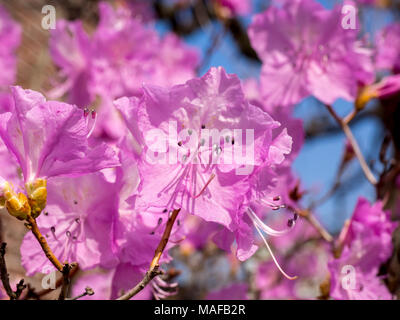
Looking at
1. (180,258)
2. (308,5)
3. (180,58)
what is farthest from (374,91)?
(180,258)

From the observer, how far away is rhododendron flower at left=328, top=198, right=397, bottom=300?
3.04 ft

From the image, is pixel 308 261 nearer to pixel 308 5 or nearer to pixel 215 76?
pixel 308 5

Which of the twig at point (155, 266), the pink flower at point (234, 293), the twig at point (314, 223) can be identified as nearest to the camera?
the twig at point (155, 266)

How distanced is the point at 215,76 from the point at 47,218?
1.19 feet

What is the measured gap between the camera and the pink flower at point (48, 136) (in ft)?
1.99

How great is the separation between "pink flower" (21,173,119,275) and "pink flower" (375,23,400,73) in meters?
0.93

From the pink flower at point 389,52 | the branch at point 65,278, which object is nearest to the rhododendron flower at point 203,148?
the branch at point 65,278

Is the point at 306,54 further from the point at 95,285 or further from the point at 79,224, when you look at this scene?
the point at 95,285

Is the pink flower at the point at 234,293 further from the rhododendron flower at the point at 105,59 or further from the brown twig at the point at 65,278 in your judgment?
the rhododendron flower at the point at 105,59

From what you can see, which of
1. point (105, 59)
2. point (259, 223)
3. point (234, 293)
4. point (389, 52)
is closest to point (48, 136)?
point (259, 223)

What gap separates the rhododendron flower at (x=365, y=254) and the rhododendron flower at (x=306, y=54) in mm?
299

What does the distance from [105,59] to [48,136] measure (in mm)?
947

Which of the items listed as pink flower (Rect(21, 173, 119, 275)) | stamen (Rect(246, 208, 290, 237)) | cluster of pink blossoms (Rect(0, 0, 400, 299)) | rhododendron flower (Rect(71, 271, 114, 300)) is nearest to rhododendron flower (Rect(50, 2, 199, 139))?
rhododendron flower (Rect(71, 271, 114, 300))

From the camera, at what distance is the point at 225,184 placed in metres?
0.67
